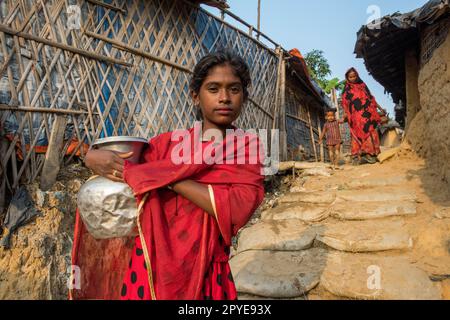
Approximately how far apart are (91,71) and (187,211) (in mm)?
4014

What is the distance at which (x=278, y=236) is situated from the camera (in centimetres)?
393

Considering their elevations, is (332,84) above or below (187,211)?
above

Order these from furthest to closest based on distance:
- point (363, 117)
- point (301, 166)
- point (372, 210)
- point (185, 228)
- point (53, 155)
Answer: point (363, 117), point (301, 166), point (372, 210), point (53, 155), point (185, 228)

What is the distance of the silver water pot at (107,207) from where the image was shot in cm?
103

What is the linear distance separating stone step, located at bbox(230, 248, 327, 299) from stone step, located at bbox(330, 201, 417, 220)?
790 mm

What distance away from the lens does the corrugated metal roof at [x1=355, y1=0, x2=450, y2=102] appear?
3951 millimetres

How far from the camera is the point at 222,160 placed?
3.83ft

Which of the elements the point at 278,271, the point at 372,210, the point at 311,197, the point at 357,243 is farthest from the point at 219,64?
the point at 311,197

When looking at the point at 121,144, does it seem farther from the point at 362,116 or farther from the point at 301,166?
the point at 362,116

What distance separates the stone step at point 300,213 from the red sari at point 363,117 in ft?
9.39

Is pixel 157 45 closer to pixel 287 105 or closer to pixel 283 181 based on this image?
pixel 283 181

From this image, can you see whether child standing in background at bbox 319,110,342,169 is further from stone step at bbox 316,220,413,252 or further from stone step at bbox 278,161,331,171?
stone step at bbox 316,220,413,252

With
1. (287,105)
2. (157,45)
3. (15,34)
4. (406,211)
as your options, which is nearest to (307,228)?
(406,211)

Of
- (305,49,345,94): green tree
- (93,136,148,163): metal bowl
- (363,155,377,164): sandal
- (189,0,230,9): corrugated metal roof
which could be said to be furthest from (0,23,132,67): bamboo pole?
(305,49,345,94): green tree
